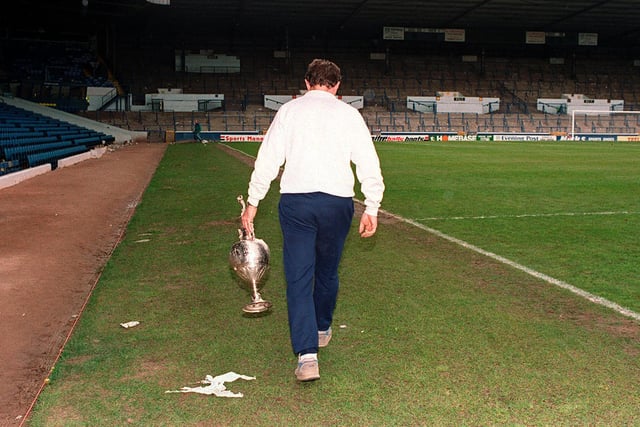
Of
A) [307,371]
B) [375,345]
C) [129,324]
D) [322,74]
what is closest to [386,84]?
[129,324]

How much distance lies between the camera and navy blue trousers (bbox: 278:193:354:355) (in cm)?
407

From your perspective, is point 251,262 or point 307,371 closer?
point 307,371

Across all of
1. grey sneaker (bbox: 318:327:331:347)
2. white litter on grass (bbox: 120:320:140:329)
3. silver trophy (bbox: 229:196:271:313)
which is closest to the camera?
grey sneaker (bbox: 318:327:331:347)

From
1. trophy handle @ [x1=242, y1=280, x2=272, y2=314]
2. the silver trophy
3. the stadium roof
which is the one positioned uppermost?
the stadium roof

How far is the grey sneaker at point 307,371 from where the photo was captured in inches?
161

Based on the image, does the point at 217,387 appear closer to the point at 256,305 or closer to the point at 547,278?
the point at 256,305

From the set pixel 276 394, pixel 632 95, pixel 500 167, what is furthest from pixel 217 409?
pixel 632 95

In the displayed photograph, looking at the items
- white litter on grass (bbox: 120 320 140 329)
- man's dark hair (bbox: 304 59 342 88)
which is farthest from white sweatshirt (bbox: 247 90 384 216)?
white litter on grass (bbox: 120 320 140 329)

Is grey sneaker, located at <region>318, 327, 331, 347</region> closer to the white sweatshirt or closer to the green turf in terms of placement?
the green turf

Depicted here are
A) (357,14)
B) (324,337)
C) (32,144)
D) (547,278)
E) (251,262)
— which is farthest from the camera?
(357,14)

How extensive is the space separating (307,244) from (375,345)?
1131 millimetres

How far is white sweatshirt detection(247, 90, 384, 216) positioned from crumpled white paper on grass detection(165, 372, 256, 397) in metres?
1.22

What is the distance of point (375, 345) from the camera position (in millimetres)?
4801

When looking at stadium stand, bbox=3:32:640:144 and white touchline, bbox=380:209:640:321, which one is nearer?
white touchline, bbox=380:209:640:321
